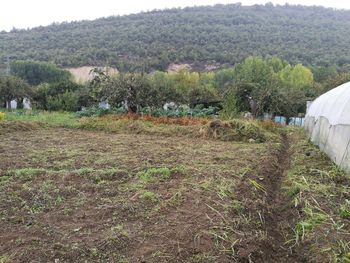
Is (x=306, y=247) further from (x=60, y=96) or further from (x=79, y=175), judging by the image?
(x=60, y=96)

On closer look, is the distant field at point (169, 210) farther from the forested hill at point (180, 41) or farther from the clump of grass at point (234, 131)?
the forested hill at point (180, 41)

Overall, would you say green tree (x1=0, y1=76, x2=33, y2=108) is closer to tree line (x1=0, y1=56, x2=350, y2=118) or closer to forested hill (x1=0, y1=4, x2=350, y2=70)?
tree line (x1=0, y1=56, x2=350, y2=118)

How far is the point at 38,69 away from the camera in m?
47.4

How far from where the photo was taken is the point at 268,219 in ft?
A: 15.3

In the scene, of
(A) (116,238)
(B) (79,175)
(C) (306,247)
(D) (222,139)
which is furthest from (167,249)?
(D) (222,139)

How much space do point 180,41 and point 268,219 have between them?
63.1 metres

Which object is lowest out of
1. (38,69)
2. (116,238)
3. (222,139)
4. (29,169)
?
(38,69)

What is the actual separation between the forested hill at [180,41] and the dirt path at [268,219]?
1698 inches

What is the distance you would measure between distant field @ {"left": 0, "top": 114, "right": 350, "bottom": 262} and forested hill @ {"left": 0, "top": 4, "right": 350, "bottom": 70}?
1665 inches

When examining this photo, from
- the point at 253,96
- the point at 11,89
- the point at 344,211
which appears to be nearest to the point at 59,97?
the point at 11,89

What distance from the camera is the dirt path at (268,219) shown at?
3648mm

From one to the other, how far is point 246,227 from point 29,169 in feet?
13.2

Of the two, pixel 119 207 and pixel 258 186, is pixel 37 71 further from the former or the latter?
pixel 119 207

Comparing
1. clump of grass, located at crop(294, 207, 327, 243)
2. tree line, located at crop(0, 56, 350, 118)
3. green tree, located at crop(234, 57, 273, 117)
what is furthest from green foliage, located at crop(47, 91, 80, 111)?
clump of grass, located at crop(294, 207, 327, 243)
